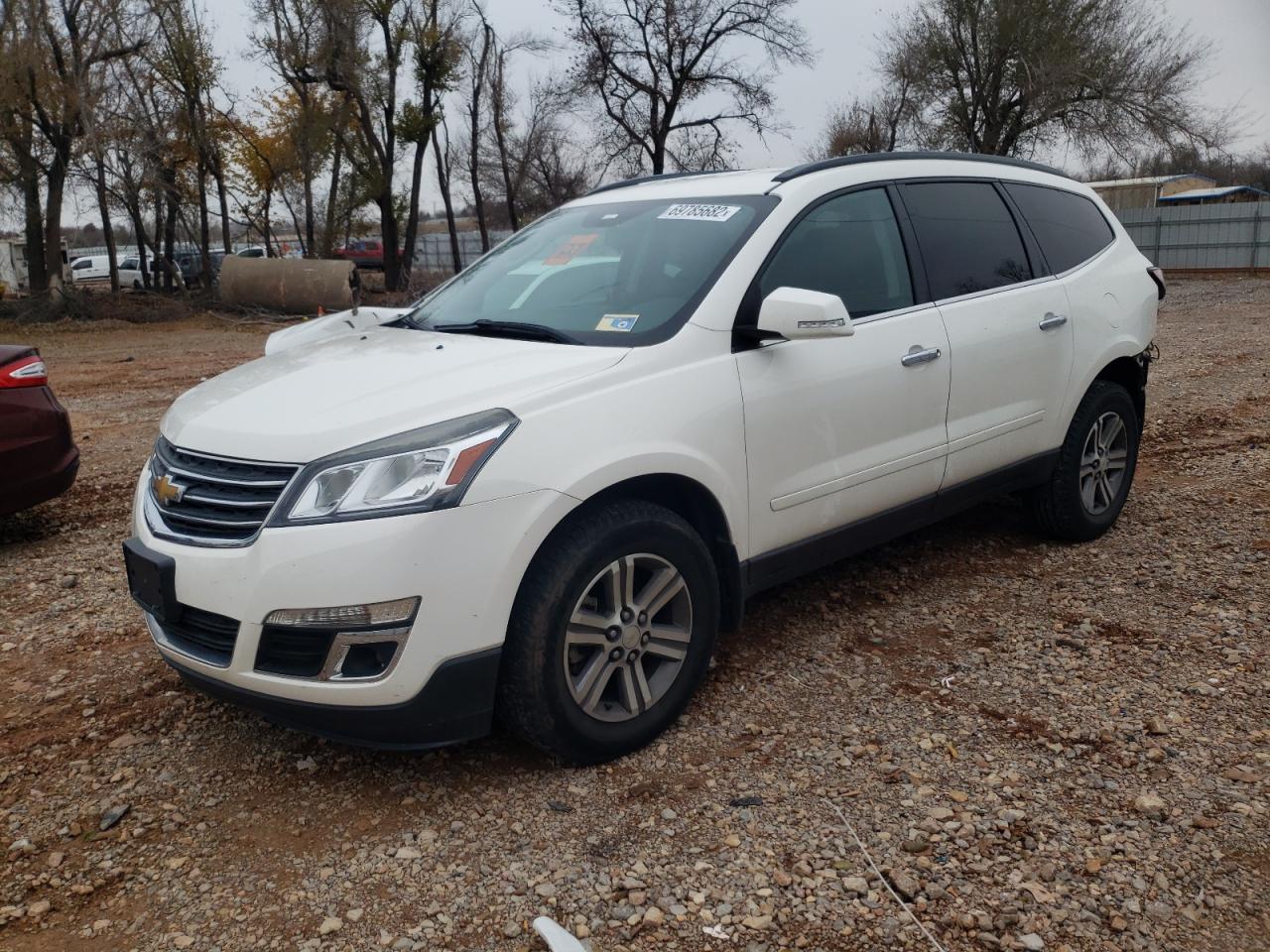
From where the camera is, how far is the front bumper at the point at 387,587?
8.72 ft

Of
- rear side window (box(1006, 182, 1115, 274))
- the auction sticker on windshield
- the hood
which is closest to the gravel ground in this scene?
the hood

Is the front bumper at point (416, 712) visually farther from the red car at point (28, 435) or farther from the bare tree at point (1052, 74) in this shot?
the bare tree at point (1052, 74)

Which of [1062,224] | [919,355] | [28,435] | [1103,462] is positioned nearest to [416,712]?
[919,355]

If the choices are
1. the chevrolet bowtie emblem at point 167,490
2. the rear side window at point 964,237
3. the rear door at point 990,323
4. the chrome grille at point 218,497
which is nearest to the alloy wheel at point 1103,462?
the rear door at point 990,323

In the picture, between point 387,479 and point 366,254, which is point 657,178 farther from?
point 366,254

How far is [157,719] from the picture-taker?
141 inches

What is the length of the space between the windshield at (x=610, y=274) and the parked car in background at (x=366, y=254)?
1513 inches

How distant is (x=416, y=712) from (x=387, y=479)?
631 mm

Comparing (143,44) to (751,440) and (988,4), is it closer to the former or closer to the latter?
(988,4)

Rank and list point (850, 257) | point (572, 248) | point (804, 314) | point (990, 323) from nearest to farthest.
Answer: point (804, 314)
point (850, 257)
point (572, 248)
point (990, 323)

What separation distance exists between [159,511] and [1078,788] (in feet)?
9.33

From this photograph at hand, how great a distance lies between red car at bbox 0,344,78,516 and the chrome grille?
8.08 ft

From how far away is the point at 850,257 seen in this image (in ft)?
12.8

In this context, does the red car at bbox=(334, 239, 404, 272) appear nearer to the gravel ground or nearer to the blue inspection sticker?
the gravel ground
